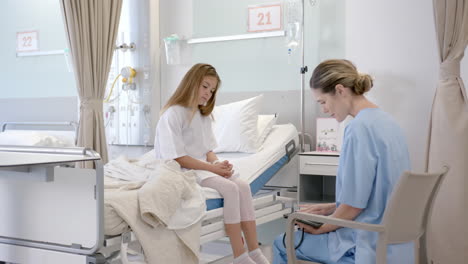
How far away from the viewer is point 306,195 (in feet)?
13.3

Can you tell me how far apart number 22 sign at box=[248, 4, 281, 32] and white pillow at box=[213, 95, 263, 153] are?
0.70m

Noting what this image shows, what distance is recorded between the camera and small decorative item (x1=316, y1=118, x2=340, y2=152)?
4051 mm

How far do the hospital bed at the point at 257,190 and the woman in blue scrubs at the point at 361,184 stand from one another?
773mm

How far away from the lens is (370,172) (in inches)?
75.5

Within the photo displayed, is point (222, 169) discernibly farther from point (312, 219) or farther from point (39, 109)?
point (39, 109)

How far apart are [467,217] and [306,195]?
126 cm

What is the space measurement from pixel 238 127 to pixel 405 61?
1.34m

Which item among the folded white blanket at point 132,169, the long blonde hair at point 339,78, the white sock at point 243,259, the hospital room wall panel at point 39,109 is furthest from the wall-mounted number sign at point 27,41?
the long blonde hair at point 339,78

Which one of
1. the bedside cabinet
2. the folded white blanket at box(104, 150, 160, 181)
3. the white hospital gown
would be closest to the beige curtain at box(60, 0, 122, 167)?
the folded white blanket at box(104, 150, 160, 181)

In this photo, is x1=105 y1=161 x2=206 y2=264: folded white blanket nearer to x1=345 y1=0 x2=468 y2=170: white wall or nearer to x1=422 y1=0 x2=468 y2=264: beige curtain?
x1=422 y1=0 x2=468 y2=264: beige curtain

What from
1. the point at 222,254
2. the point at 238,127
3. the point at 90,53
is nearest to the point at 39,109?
the point at 90,53

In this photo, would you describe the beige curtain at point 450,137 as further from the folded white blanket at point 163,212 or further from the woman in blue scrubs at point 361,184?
the folded white blanket at point 163,212

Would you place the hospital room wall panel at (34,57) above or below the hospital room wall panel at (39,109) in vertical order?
above

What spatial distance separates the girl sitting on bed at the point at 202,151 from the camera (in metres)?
2.85
